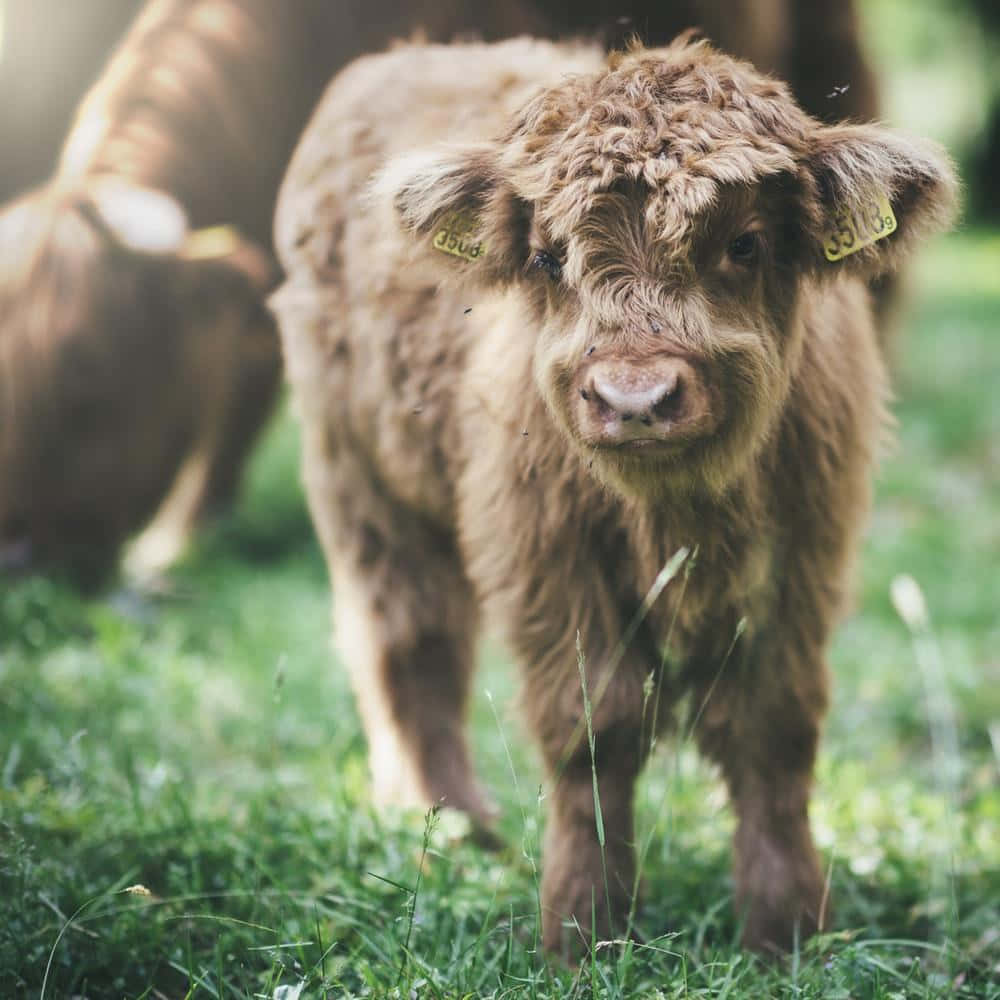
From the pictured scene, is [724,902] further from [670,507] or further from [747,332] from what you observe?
[747,332]

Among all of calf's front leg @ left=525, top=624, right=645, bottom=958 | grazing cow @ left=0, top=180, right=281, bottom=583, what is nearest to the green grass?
calf's front leg @ left=525, top=624, right=645, bottom=958

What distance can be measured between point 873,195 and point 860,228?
3.1 inches

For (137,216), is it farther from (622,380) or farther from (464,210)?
(622,380)

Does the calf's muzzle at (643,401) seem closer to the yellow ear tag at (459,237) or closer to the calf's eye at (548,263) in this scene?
the calf's eye at (548,263)

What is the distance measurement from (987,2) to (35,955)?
16.7 metres

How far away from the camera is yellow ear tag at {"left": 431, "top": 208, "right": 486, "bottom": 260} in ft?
9.47

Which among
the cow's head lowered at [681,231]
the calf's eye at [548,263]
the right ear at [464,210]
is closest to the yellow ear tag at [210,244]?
the right ear at [464,210]

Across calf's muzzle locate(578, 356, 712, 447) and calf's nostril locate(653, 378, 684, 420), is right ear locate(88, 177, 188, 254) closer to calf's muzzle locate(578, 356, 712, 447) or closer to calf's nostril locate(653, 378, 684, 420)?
calf's muzzle locate(578, 356, 712, 447)

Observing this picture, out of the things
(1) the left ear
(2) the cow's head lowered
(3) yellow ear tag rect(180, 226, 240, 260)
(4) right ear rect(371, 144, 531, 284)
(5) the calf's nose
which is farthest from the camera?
(3) yellow ear tag rect(180, 226, 240, 260)

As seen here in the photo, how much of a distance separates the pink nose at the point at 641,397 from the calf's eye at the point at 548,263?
36 centimetres

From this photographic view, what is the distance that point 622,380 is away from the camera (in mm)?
2381

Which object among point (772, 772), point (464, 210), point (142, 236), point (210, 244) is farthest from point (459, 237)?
point (210, 244)

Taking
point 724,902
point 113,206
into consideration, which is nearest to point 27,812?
point 724,902

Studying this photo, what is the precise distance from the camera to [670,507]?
2826 millimetres
